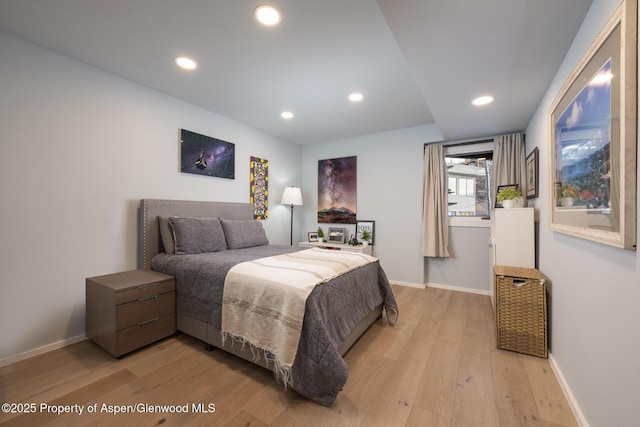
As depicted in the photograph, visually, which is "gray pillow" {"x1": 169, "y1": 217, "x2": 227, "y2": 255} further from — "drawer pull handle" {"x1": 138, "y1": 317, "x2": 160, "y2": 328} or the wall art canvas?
the wall art canvas

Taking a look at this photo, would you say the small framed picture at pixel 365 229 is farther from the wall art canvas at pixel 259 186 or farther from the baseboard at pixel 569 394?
the baseboard at pixel 569 394

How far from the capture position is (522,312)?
82.3 inches

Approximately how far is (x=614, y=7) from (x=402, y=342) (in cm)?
242

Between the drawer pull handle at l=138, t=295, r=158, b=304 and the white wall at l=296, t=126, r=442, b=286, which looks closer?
the drawer pull handle at l=138, t=295, r=158, b=304

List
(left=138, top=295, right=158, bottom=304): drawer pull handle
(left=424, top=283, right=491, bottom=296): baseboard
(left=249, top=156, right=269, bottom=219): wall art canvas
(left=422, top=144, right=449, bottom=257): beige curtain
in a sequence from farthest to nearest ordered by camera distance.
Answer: (left=249, top=156, right=269, bottom=219): wall art canvas
(left=422, top=144, right=449, bottom=257): beige curtain
(left=424, top=283, right=491, bottom=296): baseboard
(left=138, top=295, right=158, bottom=304): drawer pull handle

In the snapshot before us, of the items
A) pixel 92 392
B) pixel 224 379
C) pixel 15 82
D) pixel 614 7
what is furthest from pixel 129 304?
pixel 614 7

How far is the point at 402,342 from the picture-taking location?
7.52 ft

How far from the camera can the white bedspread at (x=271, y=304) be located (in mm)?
1606

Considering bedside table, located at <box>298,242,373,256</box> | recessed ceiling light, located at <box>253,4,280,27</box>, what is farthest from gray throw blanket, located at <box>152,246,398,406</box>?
recessed ceiling light, located at <box>253,4,280,27</box>

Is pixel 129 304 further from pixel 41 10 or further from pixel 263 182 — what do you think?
pixel 263 182

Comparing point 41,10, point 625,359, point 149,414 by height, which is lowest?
point 149,414

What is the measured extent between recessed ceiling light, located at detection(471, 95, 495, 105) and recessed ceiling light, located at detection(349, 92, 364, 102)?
114 centimetres

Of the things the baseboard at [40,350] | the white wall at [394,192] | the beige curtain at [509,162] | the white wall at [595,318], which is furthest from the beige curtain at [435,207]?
the baseboard at [40,350]

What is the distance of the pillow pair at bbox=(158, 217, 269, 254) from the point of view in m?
2.66
